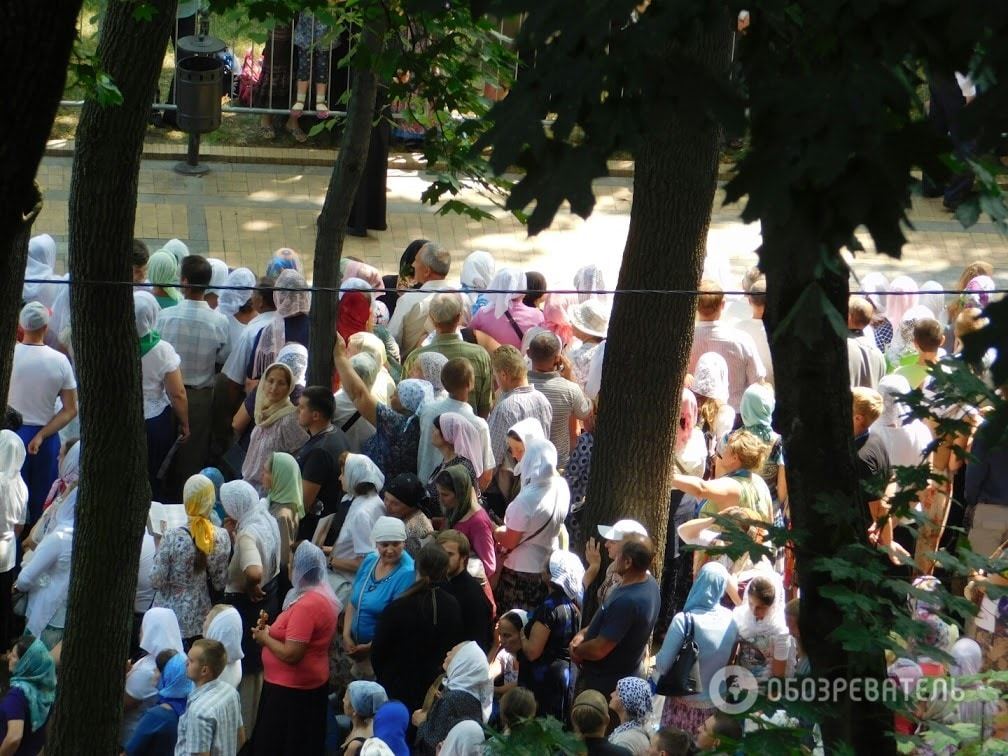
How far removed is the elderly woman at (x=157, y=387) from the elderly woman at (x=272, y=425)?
67cm

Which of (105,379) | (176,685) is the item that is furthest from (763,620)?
(105,379)

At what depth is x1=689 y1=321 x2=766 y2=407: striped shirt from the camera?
9.74m

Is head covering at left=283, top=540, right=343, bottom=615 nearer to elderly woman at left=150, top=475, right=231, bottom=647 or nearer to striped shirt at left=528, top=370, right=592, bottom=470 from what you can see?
elderly woman at left=150, top=475, right=231, bottom=647

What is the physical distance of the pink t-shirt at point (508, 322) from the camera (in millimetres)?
10445

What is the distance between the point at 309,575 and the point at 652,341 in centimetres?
219

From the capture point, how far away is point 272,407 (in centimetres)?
912

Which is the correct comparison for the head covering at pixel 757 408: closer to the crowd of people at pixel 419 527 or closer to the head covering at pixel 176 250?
the crowd of people at pixel 419 527

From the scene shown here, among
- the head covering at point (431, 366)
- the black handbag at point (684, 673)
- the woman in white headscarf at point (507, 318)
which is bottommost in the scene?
the black handbag at point (684, 673)

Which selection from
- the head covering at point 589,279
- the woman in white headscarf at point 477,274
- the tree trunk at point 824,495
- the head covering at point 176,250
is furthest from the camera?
the woman in white headscarf at point 477,274

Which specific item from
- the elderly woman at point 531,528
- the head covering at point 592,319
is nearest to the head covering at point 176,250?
the head covering at point 592,319

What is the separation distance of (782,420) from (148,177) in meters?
12.1

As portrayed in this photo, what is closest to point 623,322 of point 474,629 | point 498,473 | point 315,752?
point 498,473

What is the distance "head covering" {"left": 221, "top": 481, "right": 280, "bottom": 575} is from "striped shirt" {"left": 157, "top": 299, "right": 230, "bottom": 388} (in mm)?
1981

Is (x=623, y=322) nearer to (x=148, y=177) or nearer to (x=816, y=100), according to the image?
(x=816, y=100)
